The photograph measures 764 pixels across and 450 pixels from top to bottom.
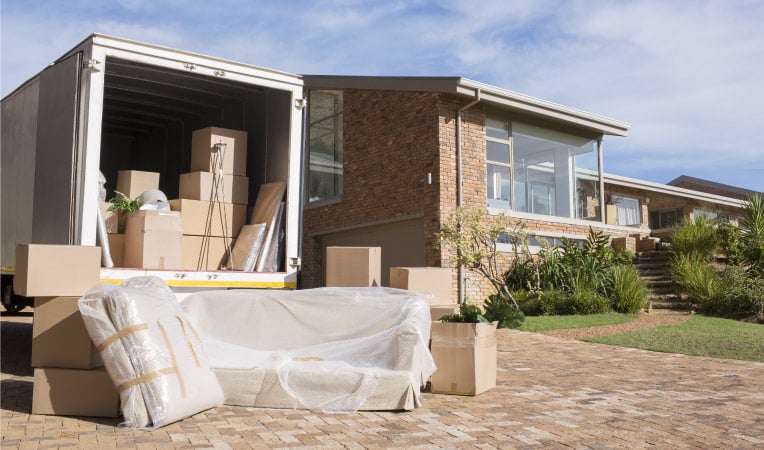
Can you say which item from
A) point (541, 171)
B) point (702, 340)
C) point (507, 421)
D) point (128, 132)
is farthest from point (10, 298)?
point (541, 171)

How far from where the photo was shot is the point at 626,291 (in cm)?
1298

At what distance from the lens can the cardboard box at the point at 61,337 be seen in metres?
5.22

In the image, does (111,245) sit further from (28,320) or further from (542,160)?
(542,160)

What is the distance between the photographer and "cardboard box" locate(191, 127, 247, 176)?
7.52 metres

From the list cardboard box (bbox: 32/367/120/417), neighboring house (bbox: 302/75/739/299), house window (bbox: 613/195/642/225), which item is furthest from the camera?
house window (bbox: 613/195/642/225)

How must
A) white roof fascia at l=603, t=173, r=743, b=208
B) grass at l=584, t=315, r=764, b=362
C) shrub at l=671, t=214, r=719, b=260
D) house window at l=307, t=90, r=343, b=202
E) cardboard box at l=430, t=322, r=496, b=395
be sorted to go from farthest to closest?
white roof fascia at l=603, t=173, r=743, b=208 < house window at l=307, t=90, r=343, b=202 < shrub at l=671, t=214, r=719, b=260 < grass at l=584, t=315, r=764, b=362 < cardboard box at l=430, t=322, r=496, b=395

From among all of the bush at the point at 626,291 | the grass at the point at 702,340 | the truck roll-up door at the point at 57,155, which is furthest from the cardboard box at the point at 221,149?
the bush at the point at 626,291

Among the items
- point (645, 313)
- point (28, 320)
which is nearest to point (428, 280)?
point (645, 313)

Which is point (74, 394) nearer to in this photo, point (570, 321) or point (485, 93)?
point (570, 321)

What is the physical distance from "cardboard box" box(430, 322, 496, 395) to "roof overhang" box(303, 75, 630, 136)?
789 centimetres

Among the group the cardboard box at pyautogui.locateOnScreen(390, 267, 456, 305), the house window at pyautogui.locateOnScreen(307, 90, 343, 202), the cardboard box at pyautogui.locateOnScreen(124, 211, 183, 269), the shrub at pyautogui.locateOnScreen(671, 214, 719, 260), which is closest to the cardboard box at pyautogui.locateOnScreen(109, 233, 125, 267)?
the cardboard box at pyautogui.locateOnScreen(124, 211, 183, 269)

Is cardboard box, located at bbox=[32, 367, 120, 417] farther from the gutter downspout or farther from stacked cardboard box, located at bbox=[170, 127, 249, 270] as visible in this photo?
the gutter downspout

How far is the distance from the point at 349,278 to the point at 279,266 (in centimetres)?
79

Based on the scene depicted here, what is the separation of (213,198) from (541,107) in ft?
30.6
